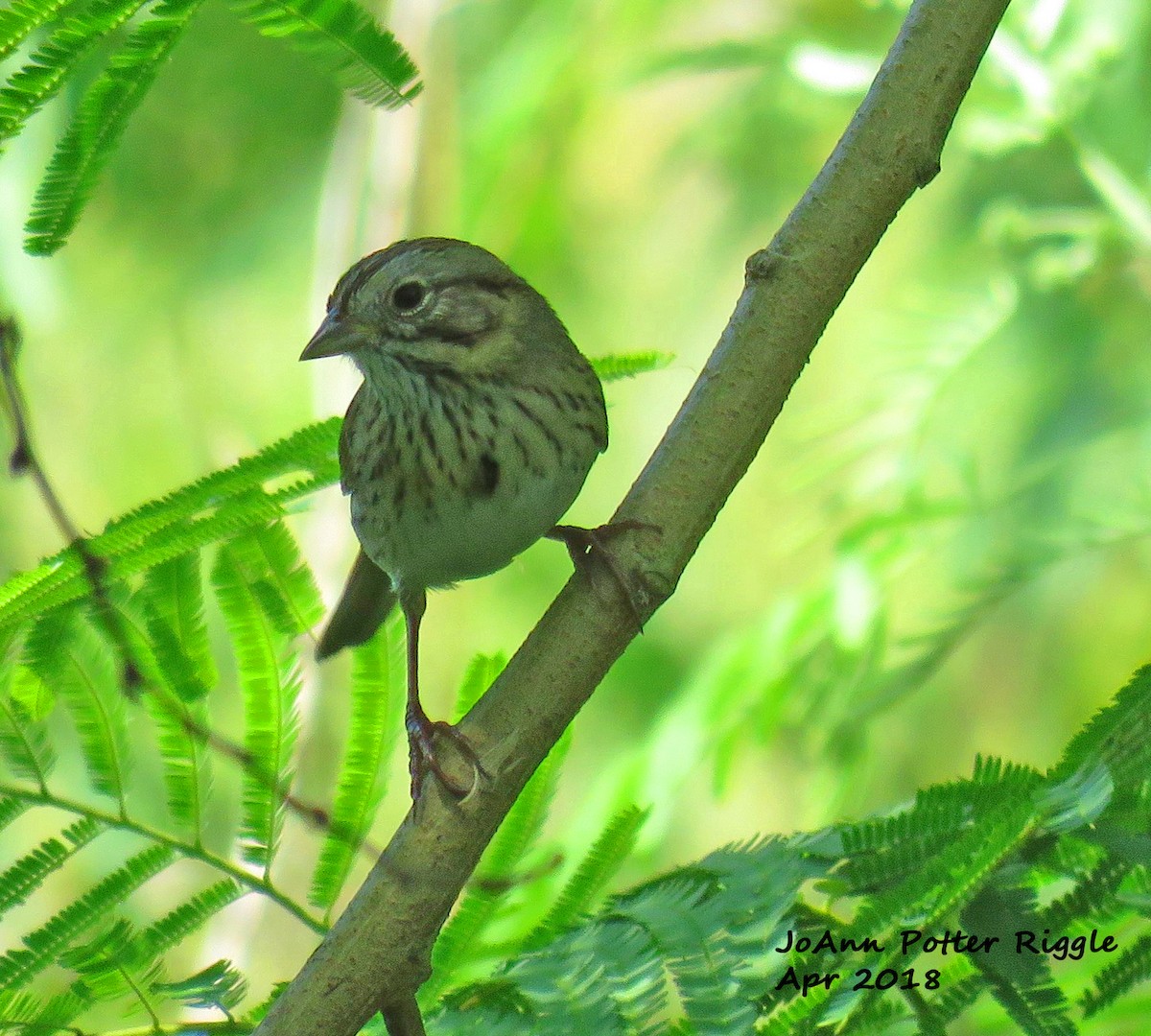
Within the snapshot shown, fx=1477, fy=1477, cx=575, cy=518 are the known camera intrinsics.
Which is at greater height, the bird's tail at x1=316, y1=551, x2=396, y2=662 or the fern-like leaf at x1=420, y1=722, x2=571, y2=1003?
the bird's tail at x1=316, y1=551, x2=396, y2=662

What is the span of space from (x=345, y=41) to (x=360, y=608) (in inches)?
64.7

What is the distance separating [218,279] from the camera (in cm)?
627

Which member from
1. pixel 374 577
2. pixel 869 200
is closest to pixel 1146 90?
pixel 869 200

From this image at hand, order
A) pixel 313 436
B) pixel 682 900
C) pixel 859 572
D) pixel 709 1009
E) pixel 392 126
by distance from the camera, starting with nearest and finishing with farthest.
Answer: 1. pixel 709 1009
2. pixel 682 900
3. pixel 313 436
4. pixel 859 572
5. pixel 392 126

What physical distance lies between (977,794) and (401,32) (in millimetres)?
4455

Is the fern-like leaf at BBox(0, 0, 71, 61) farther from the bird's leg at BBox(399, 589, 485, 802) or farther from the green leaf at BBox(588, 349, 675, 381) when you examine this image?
the green leaf at BBox(588, 349, 675, 381)

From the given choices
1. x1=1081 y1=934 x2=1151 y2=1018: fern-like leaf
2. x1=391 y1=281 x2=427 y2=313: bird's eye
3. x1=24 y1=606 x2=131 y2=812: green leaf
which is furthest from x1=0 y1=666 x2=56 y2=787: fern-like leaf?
x1=1081 y1=934 x2=1151 y2=1018: fern-like leaf

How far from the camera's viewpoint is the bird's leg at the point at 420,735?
208 centimetres

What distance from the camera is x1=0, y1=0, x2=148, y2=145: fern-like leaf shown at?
1908mm

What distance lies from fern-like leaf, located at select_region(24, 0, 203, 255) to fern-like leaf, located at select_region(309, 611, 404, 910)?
0.94 metres

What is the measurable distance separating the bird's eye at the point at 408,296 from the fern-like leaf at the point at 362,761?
2.68 ft

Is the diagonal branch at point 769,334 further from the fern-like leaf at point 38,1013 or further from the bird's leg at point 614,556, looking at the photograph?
the fern-like leaf at point 38,1013

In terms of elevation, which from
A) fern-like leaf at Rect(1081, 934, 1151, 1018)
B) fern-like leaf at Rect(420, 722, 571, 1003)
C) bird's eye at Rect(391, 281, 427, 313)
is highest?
bird's eye at Rect(391, 281, 427, 313)

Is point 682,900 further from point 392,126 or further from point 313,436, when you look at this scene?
point 392,126
